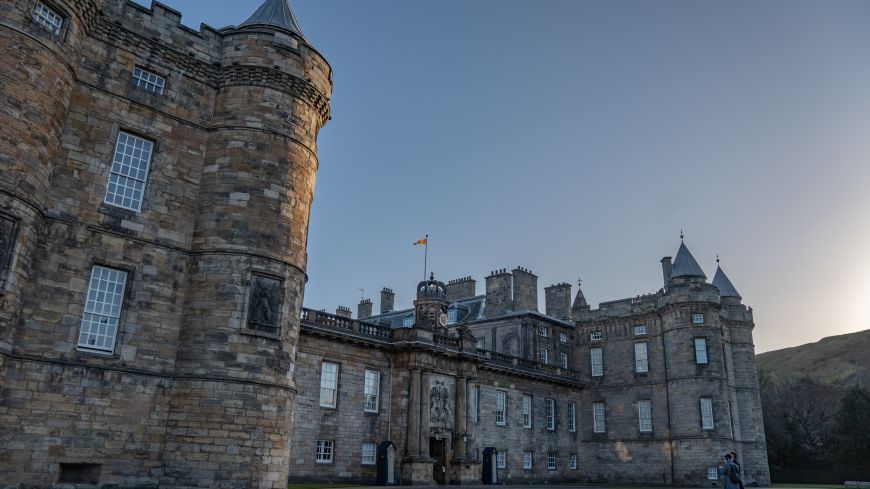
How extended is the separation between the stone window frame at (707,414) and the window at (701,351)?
223cm

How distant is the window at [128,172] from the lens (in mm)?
→ 18031

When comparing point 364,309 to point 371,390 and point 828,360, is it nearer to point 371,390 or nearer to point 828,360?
point 371,390

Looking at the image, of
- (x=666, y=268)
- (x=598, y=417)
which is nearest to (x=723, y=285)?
(x=666, y=268)

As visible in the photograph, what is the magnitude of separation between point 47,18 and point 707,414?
39214mm

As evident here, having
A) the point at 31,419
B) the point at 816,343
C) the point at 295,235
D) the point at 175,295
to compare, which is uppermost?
the point at 816,343

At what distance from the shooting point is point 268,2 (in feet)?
74.6

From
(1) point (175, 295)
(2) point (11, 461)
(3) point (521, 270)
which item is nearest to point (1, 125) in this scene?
(1) point (175, 295)

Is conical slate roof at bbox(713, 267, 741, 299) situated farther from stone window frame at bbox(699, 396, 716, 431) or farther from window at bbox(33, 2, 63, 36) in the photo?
window at bbox(33, 2, 63, 36)

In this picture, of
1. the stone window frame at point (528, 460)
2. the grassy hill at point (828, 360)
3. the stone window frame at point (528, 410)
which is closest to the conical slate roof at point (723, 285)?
the stone window frame at point (528, 410)

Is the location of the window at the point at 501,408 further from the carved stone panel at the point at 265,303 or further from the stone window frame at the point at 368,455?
the carved stone panel at the point at 265,303

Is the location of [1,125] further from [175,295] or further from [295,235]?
[295,235]

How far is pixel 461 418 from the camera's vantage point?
109ft

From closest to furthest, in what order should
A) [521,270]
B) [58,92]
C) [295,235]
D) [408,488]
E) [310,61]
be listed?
[58,92] < [295,235] < [310,61] < [408,488] < [521,270]

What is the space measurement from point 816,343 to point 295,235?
158m
